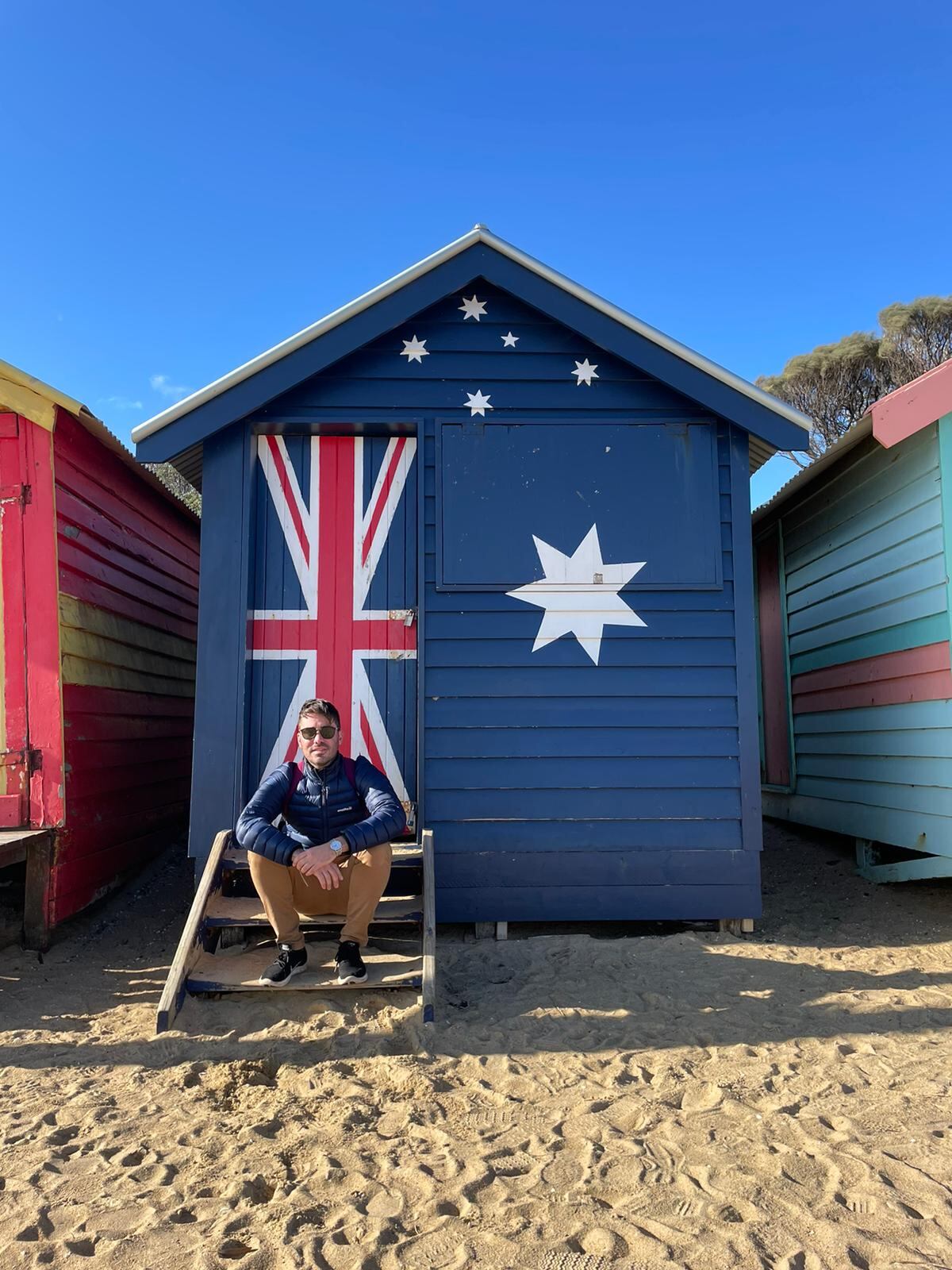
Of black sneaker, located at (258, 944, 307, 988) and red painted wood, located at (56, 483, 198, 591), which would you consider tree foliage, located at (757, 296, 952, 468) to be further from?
black sneaker, located at (258, 944, 307, 988)

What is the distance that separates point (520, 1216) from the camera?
2613mm

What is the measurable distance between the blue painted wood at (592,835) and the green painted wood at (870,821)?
148 centimetres

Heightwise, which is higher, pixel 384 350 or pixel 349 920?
pixel 384 350

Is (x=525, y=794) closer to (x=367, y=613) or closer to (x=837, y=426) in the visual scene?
(x=367, y=613)

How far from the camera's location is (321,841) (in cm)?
465

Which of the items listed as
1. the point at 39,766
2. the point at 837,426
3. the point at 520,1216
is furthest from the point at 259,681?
the point at 837,426

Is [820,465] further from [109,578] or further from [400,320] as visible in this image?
[109,578]

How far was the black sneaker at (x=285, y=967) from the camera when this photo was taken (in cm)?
434

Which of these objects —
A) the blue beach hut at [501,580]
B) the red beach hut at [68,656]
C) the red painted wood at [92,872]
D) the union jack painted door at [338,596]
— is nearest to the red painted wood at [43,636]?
the red beach hut at [68,656]

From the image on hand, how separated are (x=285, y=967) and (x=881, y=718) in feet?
15.7

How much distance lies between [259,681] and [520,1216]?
3.82 m

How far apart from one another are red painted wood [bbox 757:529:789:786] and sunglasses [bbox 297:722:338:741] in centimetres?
575

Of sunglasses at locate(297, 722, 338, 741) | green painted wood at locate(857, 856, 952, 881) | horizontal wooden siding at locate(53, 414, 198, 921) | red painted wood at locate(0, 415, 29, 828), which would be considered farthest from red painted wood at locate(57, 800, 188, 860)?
green painted wood at locate(857, 856, 952, 881)

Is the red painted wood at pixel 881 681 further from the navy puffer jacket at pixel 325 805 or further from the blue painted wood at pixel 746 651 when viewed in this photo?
the navy puffer jacket at pixel 325 805
